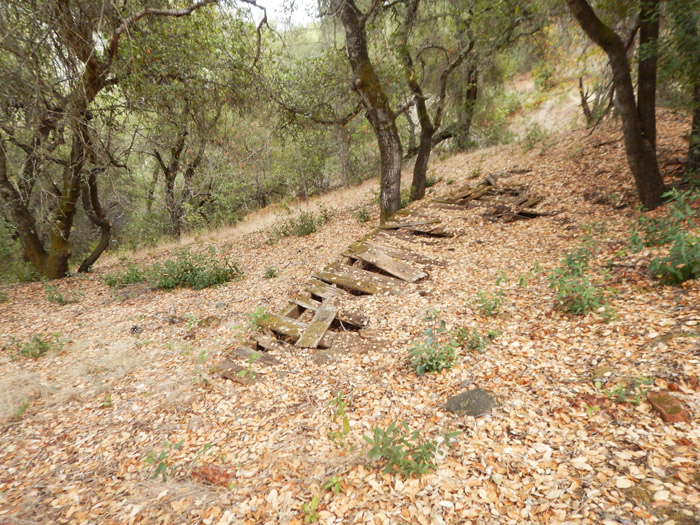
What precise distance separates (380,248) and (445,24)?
27.3 feet

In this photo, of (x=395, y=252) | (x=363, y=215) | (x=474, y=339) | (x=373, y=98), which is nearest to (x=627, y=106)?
(x=395, y=252)

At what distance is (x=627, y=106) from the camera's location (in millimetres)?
5586

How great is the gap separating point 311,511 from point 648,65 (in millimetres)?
8209

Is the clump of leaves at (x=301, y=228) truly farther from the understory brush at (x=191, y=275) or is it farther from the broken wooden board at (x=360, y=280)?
the broken wooden board at (x=360, y=280)

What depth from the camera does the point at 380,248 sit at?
6.75m

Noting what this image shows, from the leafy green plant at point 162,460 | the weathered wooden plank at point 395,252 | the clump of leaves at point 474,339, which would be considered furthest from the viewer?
the weathered wooden plank at point 395,252

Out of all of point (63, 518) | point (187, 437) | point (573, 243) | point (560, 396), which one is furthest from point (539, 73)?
point (63, 518)

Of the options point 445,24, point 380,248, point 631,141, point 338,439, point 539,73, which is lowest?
point 338,439

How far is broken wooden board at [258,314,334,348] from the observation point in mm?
4543

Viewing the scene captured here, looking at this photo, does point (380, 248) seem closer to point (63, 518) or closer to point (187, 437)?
point (187, 437)

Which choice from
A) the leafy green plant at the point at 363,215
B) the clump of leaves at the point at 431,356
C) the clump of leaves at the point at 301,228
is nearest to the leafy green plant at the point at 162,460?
the clump of leaves at the point at 431,356

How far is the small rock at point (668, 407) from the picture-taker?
2255 mm

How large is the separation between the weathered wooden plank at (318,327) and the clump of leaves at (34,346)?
4.03 m

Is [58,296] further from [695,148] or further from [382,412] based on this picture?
[695,148]
